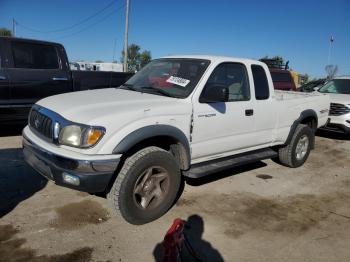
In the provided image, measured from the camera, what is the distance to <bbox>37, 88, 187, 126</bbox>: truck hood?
3.54 m

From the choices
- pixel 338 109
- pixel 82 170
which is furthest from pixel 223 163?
pixel 338 109

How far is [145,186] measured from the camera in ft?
12.7

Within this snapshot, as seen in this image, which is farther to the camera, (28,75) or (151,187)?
(28,75)

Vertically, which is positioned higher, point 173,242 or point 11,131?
point 173,242

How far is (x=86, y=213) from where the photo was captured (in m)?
4.04

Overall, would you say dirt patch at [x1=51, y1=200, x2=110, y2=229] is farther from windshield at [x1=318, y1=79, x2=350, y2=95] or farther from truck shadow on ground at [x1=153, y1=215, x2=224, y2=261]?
windshield at [x1=318, y1=79, x2=350, y2=95]

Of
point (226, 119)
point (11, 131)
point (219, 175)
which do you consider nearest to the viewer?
point (226, 119)

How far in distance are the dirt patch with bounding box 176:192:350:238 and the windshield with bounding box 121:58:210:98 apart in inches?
56.0

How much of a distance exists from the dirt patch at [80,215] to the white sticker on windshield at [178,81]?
5.75ft

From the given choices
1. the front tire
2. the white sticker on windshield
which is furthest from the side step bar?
the white sticker on windshield

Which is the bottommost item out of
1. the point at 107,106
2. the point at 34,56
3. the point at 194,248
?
the point at 194,248

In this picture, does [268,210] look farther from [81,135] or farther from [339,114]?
[339,114]

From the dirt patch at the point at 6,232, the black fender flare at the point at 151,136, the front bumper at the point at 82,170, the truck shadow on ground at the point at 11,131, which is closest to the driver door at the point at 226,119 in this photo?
the black fender flare at the point at 151,136

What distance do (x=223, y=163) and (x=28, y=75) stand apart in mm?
4207
